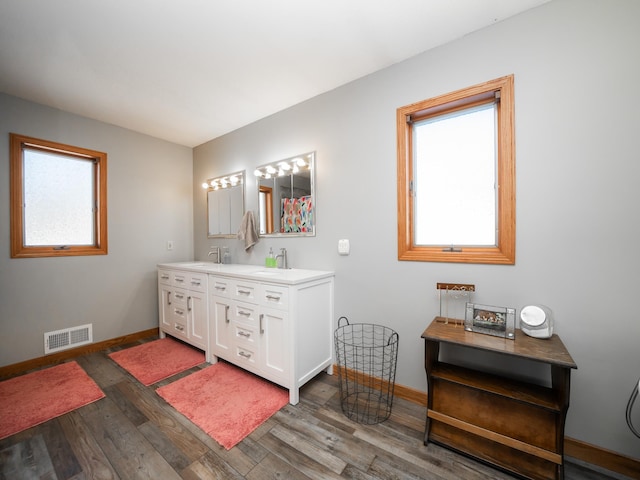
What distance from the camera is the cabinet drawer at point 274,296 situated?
185 centimetres

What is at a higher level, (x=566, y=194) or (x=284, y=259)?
(x=566, y=194)

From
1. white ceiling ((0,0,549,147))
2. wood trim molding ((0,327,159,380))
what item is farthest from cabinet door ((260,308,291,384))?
wood trim molding ((0,327,159,380))

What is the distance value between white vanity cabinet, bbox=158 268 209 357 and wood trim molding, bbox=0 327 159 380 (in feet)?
0.96

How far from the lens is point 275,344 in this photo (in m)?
1.93

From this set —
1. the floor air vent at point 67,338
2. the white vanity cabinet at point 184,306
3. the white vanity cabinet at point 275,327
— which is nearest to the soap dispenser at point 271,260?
the white vanity cabinet at point 275,327

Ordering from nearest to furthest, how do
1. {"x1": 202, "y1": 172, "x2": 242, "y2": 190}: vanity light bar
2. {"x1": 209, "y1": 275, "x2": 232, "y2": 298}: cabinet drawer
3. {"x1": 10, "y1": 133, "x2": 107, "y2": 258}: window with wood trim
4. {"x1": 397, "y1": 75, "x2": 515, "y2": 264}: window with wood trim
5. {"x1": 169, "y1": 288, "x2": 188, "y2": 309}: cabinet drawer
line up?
{"x1": 397, "y1": 75, "x2": 515, "y2": 264}: window with wood trim < {"x1": 209, "y1": 275, "x2": 232, "y2": 298}: cabinet drawer < {"x1": 10, "y1": 133, "x2": 107, "y2": 258}: window with wood trim < {"x1": 169, "y1": 288, "x2": 188, "y2": 309}: cabinet drawer < {"x1": 202, "y1": 172, "x2": 242, "y2": 190}: vanity light bar

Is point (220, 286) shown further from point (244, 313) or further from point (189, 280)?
point (189, 280)

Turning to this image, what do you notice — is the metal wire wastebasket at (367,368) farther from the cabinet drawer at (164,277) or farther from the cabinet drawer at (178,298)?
the cabinet drawer at (164,277)

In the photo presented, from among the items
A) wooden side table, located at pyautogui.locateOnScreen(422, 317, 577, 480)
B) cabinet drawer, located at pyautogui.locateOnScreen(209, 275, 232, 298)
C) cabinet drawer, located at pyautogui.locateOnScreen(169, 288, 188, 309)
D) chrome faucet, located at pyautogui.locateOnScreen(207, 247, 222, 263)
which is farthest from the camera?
chrome faucet, located at pyautogui.locateOnScreen(207, 247, 222, 263)

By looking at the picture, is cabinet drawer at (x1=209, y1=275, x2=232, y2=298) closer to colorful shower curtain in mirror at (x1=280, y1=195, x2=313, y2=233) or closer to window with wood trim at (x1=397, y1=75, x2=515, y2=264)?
colorful shower curtain in mirror at (x1=280, y1=195, x2=313, y2=233)

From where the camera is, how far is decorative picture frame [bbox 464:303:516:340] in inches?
55.3

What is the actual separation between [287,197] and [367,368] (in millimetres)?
1696

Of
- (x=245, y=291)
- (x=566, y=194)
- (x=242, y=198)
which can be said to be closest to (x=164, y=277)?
(x=242, y=198)

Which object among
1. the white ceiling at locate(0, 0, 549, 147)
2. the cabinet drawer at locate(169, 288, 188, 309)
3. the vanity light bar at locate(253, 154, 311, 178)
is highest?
the white ceiling at locate(0, 0, 549, 147)
